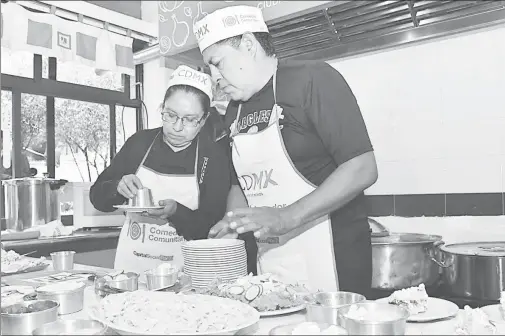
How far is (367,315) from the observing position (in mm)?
859

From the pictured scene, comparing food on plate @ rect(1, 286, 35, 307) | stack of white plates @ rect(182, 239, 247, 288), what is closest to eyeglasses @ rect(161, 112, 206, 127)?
stack of white plates @ rect(182, 239, 247, 288)

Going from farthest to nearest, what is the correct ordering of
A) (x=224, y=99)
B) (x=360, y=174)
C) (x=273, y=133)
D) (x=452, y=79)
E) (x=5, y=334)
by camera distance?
(x=452, y=79), (x=224, y=99), (x=273, y=133), (x=360, y=174), (x=5, y=334)

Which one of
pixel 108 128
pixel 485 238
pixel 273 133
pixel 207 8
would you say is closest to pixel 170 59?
pixel 207 8

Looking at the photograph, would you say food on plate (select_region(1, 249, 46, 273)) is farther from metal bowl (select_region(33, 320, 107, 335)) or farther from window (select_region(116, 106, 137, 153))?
metal bowl (select_region(33, 320, 107, 335))

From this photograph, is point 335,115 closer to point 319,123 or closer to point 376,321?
point 319,123

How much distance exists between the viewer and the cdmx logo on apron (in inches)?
81.8

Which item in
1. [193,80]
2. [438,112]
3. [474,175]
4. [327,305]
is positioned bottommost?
[327,305]

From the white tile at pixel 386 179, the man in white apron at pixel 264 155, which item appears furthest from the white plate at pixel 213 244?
the white tile at pixel 386 179

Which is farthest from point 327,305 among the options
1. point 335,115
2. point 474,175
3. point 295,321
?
point 474,175

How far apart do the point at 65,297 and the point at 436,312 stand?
760 millimetres

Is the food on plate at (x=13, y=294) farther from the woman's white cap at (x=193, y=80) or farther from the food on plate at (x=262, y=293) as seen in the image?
the woman's white cap at (x=193, y=80)

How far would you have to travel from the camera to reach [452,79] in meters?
2.39

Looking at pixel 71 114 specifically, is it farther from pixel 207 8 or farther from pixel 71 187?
pixel 207 8

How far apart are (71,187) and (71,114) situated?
1.05ft
